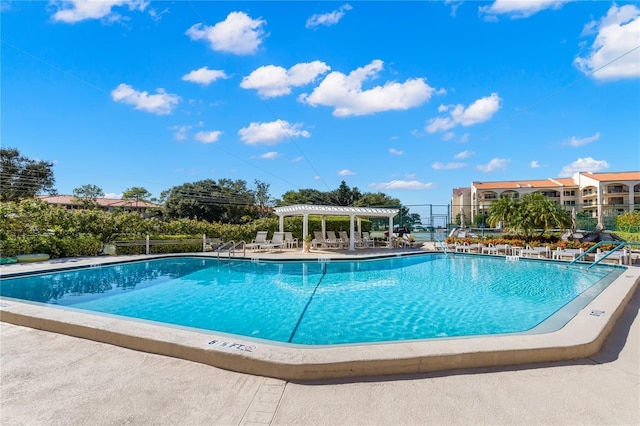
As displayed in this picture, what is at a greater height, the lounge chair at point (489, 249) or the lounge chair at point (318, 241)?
the lounge chair at point (318, 241)

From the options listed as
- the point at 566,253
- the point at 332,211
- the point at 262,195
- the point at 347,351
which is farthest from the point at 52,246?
the point at 262,195

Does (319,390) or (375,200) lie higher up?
(375,200)

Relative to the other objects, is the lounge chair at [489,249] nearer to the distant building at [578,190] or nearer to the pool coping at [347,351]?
the pool coping at [347,351]

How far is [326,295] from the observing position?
781 centimetres

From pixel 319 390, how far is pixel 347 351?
→ 558 mm

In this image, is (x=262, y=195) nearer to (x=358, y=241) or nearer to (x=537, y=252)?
(x=358, y=241)

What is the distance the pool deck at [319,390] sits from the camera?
92.5 inches

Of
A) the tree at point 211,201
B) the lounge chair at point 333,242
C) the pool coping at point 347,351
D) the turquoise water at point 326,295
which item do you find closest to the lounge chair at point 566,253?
the turquoise water at point 326,295

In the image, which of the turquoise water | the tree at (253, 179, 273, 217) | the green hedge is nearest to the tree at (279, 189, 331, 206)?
the tree at (253, 179, 273, 217)

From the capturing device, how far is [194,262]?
13.1 m

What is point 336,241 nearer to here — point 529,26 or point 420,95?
point 420,95

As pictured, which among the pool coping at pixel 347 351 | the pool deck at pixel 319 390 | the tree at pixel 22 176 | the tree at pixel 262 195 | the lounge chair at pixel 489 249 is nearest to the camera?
the pool deck at pixel 319 390

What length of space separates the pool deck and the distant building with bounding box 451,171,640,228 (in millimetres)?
45615

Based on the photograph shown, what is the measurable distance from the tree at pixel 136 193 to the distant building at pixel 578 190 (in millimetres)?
46368
